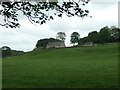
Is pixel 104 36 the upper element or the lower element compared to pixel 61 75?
upper

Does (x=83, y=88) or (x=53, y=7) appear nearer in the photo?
(x=53, y=7)

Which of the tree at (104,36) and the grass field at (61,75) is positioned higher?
the tree at (104,36)

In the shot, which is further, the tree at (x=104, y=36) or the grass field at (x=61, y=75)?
the tree at (x=104, y=36)

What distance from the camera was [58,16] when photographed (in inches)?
714

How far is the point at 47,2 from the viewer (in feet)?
58.0

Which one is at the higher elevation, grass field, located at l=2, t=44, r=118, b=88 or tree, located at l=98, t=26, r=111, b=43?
tree, located at l=98, t=26, r=111, b=43

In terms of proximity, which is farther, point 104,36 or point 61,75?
point 104,36

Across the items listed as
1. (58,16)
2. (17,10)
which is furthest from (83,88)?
(17,10)

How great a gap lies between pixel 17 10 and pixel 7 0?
1.20 metres

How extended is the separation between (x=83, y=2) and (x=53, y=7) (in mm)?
1586

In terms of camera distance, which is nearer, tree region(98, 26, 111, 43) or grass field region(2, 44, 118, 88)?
grass field region(2, 44, 118, 88)

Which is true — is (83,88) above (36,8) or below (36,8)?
below

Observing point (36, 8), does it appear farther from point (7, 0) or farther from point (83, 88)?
point (83, 88)

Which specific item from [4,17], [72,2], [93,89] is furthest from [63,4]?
[93,89]
